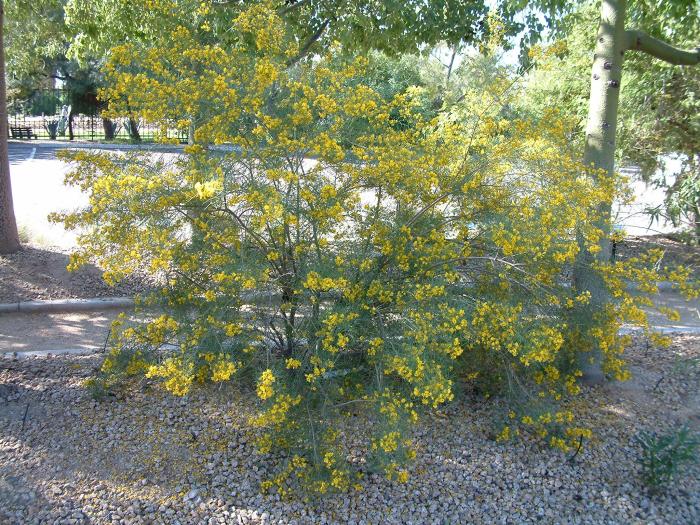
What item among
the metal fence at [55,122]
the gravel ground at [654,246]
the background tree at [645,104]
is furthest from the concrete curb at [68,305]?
the metal fence at [55,122]

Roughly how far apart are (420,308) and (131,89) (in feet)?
7.28

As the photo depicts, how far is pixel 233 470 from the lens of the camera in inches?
164

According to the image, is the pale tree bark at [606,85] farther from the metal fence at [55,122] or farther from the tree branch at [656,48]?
the metal fence at [55,122]

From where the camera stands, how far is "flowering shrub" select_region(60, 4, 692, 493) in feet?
12.9

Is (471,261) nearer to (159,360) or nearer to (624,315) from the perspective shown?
(624,315)

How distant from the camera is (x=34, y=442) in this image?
4273 millimetres

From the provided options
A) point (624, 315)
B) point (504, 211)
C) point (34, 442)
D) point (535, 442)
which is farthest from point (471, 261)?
point (34, 442)

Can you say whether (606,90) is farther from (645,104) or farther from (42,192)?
(42,192)

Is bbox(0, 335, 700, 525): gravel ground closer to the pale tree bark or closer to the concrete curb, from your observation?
the pale tree bark

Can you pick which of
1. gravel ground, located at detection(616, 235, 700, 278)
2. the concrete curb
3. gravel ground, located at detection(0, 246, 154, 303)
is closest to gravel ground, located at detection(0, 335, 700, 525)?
the concrete curb

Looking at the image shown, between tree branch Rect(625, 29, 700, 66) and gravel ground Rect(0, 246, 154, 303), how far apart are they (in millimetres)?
5829

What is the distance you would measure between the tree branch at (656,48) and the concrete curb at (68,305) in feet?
18.5

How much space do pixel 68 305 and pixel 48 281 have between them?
0.66 m

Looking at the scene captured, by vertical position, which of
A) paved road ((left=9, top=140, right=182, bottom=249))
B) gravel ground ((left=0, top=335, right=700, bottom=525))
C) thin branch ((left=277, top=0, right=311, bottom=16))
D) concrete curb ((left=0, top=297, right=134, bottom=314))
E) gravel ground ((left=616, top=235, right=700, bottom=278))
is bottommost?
gravel ground ((left=0, top=335, right=700, bottom=525))
